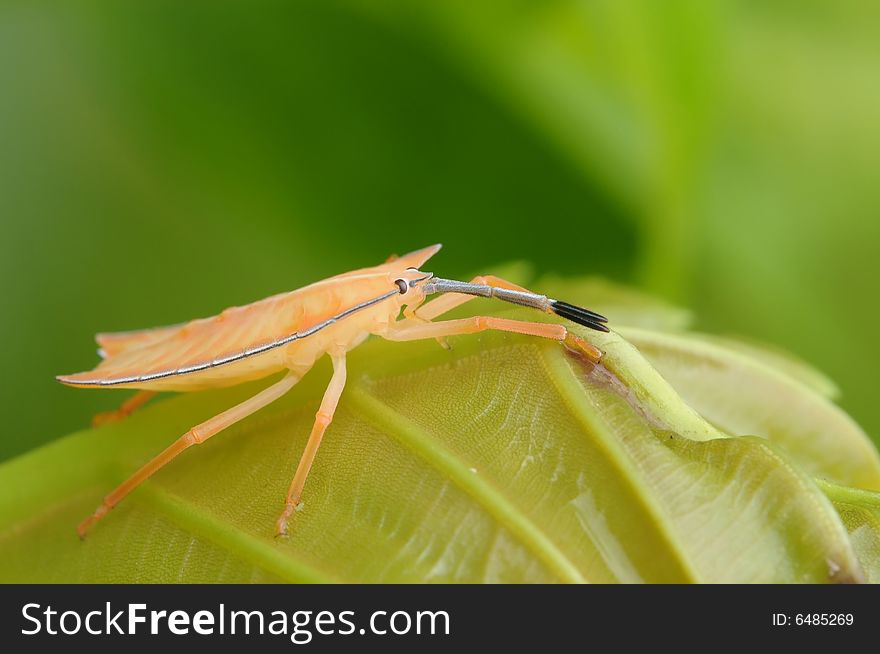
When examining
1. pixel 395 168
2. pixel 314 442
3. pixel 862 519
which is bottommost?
pixel 862 519

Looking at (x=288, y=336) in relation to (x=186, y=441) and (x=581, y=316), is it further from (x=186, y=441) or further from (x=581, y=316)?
(x=581, y=316)

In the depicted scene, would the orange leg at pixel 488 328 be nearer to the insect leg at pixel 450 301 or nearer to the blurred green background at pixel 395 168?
the insect leg at pixel 450 301

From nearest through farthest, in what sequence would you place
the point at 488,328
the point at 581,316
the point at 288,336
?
the point at 581,316 < the point at 488,328 < the point at 288,336

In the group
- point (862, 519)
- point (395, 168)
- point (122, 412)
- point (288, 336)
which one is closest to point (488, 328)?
point (288, 336)

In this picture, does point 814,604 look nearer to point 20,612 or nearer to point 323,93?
point 20,612

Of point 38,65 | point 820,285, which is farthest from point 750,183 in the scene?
point 38,65

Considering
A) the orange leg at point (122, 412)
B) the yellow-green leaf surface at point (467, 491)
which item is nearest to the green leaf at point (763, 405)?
the yellow-green leaf surface at point (467, 491)

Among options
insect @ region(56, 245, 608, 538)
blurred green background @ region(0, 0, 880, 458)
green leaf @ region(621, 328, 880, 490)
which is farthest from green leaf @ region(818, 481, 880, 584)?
blurred green background @ region(0, 0, 880, 458)
